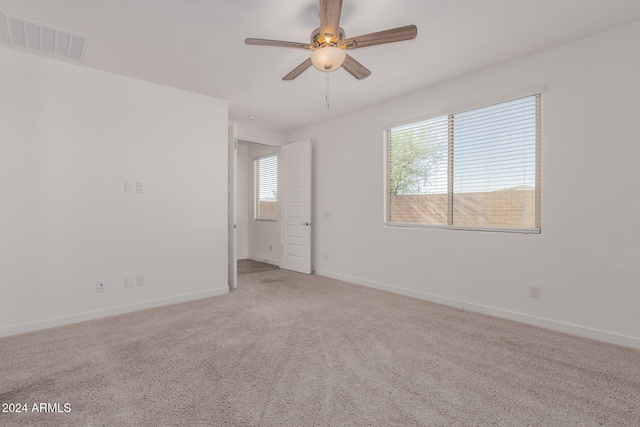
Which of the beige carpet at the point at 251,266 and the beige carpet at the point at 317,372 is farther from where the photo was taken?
the beige carpet at the point at 251,266

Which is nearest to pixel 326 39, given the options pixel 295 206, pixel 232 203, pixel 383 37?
pixel 383 37

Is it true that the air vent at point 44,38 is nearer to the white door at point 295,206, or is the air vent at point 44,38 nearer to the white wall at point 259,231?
the white door at point 295,206

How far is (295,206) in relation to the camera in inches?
215

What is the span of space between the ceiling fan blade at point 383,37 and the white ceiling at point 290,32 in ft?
1.00

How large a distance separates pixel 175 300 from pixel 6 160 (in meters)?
2.09

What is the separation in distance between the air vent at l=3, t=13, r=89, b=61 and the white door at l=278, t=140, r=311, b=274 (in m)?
3.20

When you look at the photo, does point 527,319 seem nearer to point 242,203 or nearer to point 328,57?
point 328,57

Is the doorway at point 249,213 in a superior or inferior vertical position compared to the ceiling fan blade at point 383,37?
inferior

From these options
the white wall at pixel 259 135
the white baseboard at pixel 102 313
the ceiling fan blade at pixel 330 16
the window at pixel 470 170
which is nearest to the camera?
the ceiling fan blade at pixel 330 16

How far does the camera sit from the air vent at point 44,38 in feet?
7.77

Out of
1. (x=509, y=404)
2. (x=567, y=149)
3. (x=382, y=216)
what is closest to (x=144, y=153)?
(x=382, y=216)

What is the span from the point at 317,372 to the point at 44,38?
11.4 ft

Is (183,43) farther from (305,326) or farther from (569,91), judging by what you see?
(569,91)

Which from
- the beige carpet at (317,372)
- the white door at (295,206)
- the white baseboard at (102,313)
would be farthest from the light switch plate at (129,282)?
the white door at (295,206)
